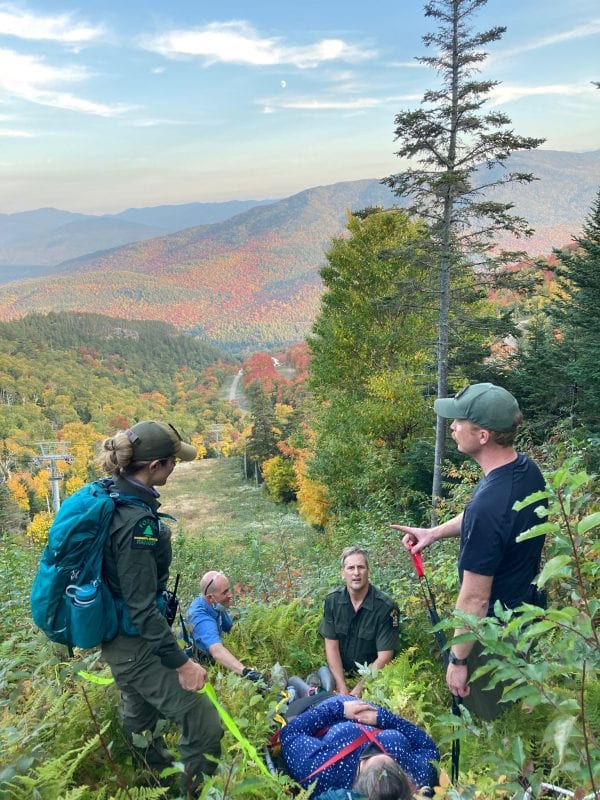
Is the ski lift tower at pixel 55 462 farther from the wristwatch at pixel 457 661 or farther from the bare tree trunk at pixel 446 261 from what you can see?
the wristwatch at pixel 457 661

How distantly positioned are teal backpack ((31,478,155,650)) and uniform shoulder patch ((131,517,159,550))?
0.38 feet

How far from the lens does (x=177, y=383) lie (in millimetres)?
148625

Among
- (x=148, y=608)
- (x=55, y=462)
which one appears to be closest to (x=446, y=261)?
(x=148, y=608)

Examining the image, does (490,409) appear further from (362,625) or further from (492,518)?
(362,625)

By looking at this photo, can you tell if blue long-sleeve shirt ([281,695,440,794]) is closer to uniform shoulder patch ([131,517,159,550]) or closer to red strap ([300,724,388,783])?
red strap ([300,724,388,783])

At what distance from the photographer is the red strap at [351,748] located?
9.45 ft

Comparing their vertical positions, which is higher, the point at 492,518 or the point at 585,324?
the point at 492,518

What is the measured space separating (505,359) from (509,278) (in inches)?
195

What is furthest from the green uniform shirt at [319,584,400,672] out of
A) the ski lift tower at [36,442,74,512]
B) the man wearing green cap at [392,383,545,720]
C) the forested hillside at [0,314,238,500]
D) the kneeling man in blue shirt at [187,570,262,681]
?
the forested hillside at [0,314,238,500]

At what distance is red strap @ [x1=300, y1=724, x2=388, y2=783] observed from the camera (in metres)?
2.88

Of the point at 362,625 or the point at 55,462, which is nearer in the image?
the point at 362,625

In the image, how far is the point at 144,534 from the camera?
8.31 feet

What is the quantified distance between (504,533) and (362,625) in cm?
214

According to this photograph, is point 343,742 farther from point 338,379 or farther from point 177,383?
point 177,383
